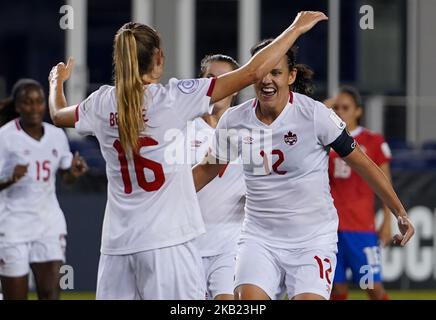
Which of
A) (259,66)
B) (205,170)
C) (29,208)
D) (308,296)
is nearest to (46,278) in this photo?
(29,208)

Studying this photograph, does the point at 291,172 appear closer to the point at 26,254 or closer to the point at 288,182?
the point at 288,182

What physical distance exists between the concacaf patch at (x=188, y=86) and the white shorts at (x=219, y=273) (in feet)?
7.47

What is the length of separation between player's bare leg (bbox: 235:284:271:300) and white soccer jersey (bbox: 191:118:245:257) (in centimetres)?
133

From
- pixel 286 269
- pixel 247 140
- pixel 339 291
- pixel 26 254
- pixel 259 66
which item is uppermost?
pixel 259 66

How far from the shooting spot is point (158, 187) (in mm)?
Answer: 6859

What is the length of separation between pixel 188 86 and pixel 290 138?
3.45 ft

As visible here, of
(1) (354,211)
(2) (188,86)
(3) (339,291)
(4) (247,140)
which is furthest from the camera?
(1) (354,211)

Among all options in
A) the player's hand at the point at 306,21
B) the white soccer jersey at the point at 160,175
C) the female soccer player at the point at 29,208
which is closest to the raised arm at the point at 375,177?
the player's hand at the point at 306,21

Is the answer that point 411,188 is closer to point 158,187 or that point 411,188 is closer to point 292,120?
point 292,120

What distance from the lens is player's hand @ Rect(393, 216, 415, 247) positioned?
748 cm

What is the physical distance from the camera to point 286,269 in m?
7.77

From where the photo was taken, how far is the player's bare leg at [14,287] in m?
10.6

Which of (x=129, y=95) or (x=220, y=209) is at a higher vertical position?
(x=129, y=95)

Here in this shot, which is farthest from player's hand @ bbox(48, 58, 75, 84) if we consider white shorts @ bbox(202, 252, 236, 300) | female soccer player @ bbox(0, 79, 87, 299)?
female soccer player @ bbox(0, 79, 87, 299)
